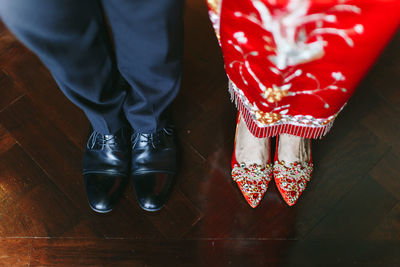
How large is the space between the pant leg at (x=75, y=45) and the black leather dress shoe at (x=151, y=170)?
4.0 inches

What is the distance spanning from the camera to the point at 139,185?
0.72 metres

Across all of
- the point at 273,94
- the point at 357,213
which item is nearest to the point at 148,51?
the point at 273,94

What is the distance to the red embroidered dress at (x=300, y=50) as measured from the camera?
38cm

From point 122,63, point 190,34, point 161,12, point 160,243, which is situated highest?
point 161,12

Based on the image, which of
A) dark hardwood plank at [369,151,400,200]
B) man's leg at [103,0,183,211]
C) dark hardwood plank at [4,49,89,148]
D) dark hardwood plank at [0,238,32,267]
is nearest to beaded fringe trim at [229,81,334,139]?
man's leg at [103,0,183,211]

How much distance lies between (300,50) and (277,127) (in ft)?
0.71

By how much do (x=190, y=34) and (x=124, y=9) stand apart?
0.46 m

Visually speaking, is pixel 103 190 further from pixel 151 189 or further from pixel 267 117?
pixel 267 117

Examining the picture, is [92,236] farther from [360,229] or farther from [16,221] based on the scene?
[360,229]

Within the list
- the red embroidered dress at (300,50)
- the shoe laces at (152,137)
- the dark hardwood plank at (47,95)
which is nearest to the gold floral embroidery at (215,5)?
the red embroidered dress at (300,50)

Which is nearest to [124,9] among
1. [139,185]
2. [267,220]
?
[139,185]

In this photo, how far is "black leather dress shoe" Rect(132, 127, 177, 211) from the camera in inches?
28.0

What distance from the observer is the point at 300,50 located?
1.40ft

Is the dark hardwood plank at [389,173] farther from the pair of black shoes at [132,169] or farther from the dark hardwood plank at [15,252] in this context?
the dark hardwood plank at [15,252]
